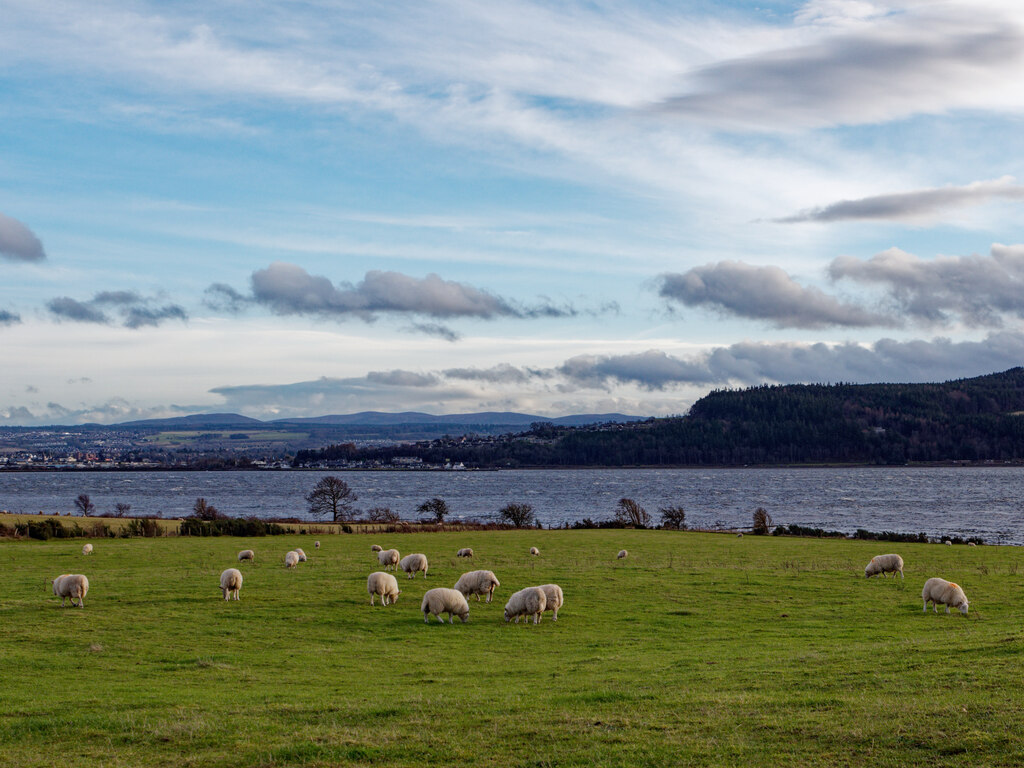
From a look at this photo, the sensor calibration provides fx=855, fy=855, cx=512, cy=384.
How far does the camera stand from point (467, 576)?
89.8ft

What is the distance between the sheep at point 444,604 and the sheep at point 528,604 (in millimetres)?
1282

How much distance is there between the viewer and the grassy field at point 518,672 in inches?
455

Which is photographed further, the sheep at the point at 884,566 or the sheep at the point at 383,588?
the sheep at the point at 884,566

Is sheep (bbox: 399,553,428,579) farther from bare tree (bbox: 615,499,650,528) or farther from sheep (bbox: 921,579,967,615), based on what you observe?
bare tree (bbox: 615,499,650,528)

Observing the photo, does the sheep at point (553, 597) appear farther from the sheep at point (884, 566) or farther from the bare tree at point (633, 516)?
the bare tree at point (633, 516)

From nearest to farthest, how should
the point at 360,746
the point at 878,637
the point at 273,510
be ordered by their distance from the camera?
1. the point at 360,746
2. the point at 878,637
3. the point at 273,510

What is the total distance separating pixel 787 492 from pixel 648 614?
126567mm

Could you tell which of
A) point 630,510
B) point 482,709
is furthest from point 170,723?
point 630,510

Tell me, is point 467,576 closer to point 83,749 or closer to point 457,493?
point 83,749

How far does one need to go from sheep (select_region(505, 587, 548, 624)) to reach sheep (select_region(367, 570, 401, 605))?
432 cm

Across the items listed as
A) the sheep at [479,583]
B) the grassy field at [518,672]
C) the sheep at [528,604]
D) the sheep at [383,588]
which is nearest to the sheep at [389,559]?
the grassy field at [518,672]

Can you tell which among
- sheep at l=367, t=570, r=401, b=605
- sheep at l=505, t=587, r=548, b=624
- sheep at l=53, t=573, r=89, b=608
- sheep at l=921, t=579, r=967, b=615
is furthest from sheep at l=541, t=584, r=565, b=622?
sheep at l=53, t=573, r=89, b=608

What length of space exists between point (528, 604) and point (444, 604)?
2.36 meters

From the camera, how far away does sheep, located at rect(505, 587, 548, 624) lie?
23984 millimetres
